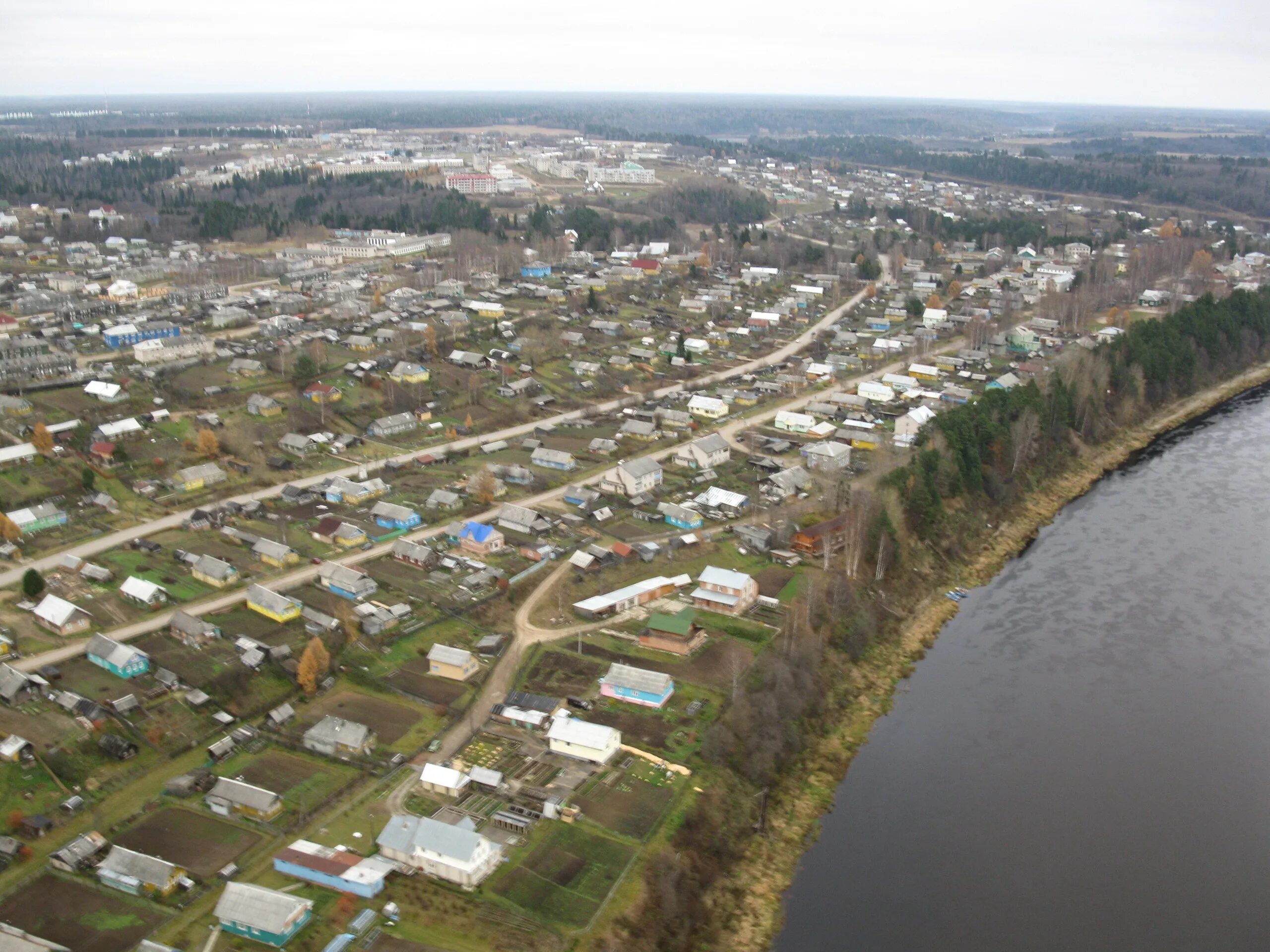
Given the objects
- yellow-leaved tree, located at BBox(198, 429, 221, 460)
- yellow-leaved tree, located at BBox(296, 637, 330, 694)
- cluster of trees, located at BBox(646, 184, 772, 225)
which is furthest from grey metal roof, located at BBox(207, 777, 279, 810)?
cluster of trees, located at BBox(646, 184, 772, 225)

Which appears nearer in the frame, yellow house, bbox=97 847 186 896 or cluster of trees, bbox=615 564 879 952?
yellow house, bbox=97 847 186 896

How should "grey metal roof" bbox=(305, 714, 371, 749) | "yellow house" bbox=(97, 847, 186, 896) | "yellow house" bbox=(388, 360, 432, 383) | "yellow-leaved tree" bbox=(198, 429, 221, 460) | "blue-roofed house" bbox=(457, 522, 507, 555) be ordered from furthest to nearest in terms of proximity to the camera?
"yellow house" bbox=(388, 360, 432, 383) < "yellow-leaved tree" bbox=(198, 429, 221, 460) < "blue-roofed house" bbox=(457, 522, 507, 555) < "grey metal roof" bbox=(305, 714, 371, 749) < "yellow house" bbox=(97, 847, 186, 896)

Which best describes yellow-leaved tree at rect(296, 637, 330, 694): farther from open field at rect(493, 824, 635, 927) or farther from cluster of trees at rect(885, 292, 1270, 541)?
cluster of trees at rect(885, 292, 1270, 541)

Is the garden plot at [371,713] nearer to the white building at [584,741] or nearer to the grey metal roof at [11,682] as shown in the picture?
the white building at [584,741]

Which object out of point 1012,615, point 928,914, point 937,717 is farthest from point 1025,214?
point 928,914

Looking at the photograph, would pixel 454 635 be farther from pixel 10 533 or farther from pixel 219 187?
pixel 219 187

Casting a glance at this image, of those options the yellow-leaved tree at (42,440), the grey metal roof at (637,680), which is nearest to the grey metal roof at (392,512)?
the grey metal roof at (637,680)
